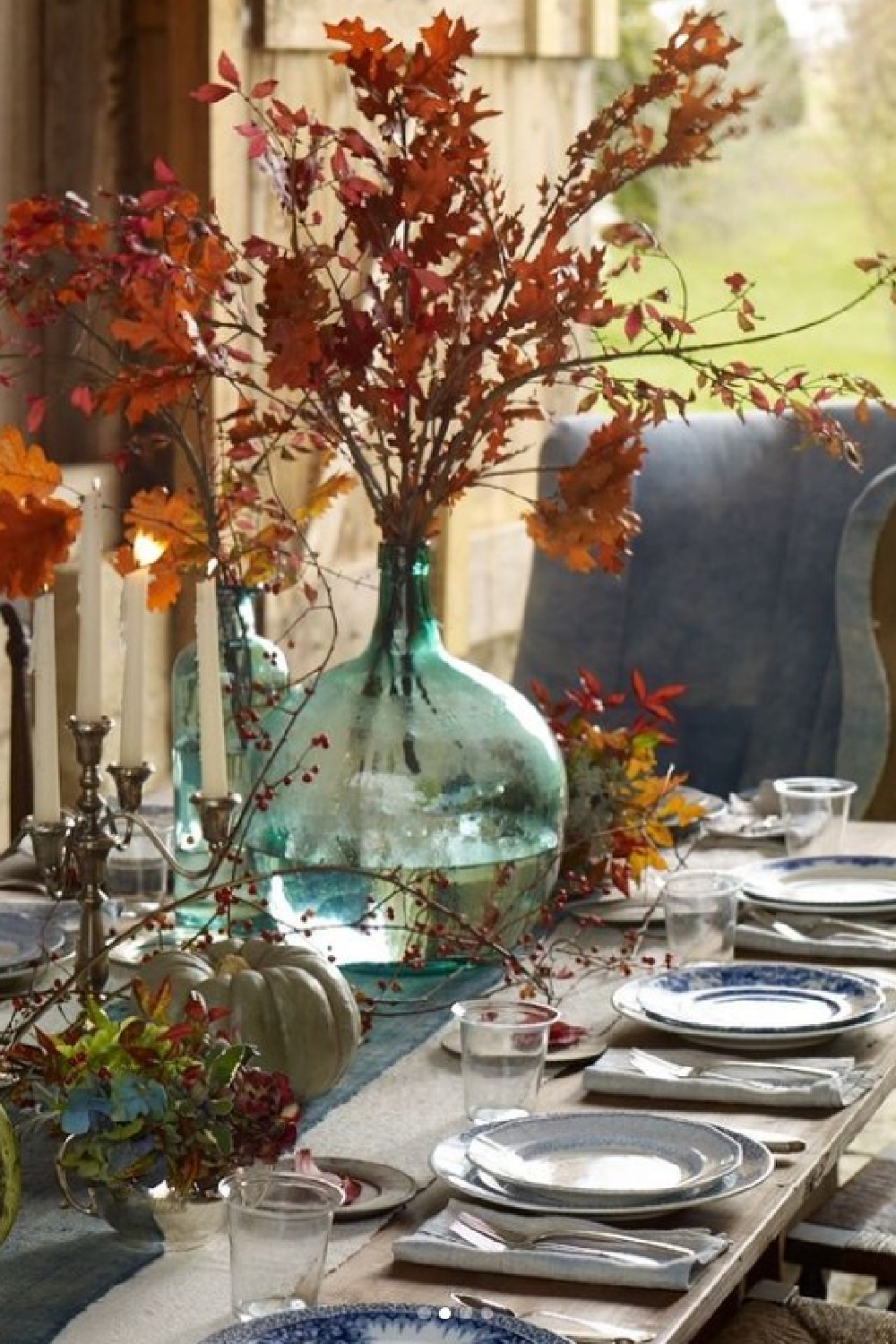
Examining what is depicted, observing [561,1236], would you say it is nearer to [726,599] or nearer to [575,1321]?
[575,1321]

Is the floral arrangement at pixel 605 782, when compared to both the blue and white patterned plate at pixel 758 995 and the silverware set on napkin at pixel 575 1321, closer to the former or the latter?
the blue and white patterned plate at pixel 758 995

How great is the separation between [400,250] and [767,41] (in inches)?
230

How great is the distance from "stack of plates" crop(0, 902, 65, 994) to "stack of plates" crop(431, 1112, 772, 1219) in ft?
1.47

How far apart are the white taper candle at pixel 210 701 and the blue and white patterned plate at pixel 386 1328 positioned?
52cm

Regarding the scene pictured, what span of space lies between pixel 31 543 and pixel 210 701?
17cm

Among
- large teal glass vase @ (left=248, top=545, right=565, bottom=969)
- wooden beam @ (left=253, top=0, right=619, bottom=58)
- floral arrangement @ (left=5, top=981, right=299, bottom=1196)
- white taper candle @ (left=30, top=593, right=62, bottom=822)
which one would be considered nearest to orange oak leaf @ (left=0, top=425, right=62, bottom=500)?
white taper candle @ (left=30, top=593, right=62, bottom=822)

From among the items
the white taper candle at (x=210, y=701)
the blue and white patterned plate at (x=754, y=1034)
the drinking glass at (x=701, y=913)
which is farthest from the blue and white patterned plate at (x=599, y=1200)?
the drinking glass at (x=701, y=913)

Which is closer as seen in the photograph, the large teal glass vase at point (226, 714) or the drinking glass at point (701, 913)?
the drinking glass at point (701, 913)

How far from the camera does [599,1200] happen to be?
4.13 feet

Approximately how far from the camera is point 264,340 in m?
1.63

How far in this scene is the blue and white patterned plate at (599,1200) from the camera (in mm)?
1248

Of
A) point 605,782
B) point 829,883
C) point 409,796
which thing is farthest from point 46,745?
point 829,883

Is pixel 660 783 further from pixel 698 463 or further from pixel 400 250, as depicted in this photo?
pixel 698 463

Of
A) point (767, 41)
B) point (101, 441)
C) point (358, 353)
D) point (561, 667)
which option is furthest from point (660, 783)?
point (767, 41)
